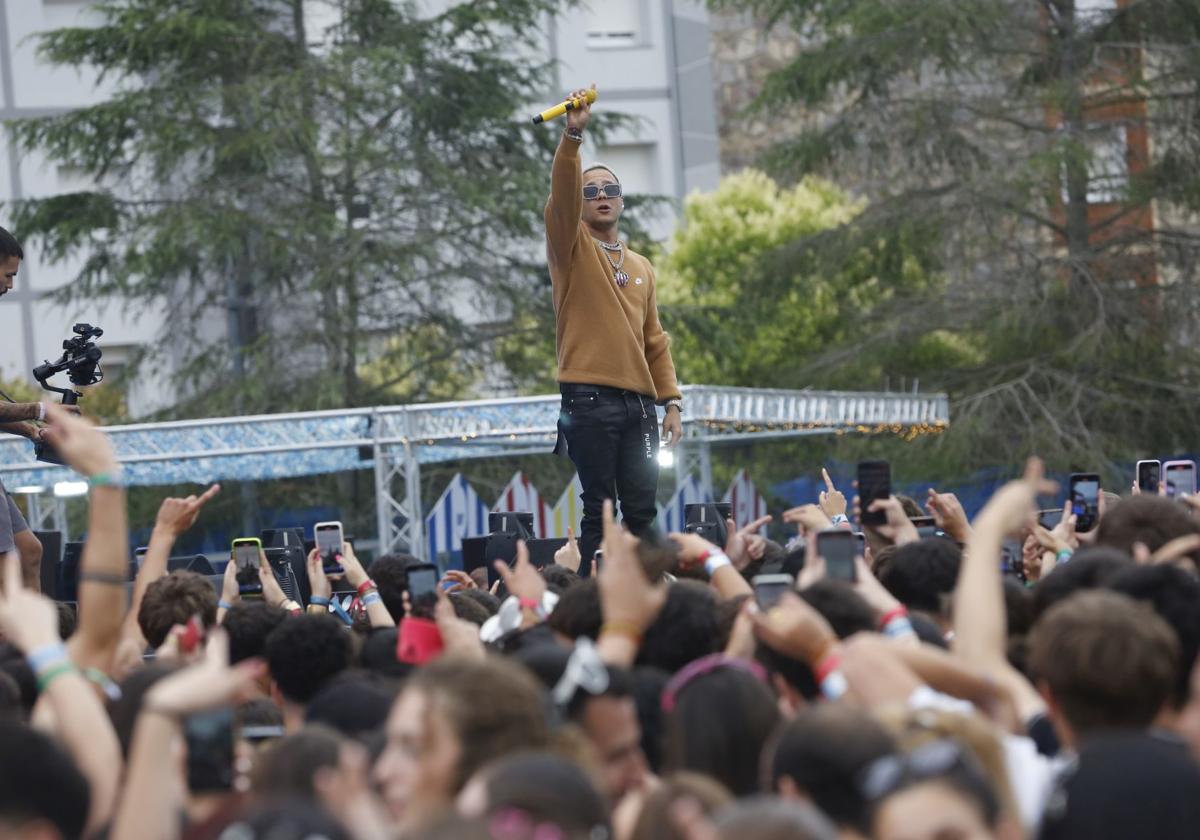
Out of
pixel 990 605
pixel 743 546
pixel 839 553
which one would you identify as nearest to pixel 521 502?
pixel 743 546

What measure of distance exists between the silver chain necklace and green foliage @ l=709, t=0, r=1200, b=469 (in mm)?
15247

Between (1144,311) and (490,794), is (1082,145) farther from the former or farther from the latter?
(490,794)

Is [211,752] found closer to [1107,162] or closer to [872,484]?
[872,484]

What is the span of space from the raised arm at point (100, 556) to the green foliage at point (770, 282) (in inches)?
791

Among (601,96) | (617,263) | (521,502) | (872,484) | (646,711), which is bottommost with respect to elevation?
(521,502)

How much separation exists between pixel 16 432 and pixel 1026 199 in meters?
16.9

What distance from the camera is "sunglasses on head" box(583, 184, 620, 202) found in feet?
26.1

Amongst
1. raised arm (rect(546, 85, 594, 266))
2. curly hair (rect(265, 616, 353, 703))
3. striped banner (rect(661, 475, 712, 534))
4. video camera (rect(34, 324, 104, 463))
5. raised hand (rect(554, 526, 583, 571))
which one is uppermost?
raised arm (rect(546, 85, 594, 266))

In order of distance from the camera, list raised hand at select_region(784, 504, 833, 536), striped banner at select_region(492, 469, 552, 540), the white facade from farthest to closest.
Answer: the white facade < striped banner at select_region(492, 469, 552, 540) < raised hand at select_region(784, 504, 833, 536)

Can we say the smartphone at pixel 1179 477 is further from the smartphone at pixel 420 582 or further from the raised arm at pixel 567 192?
the smartphone at pixel 420 582

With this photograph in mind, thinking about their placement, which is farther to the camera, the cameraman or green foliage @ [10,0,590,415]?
green foliage @ [10,0,590,415]

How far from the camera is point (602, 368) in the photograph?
7.94 metres

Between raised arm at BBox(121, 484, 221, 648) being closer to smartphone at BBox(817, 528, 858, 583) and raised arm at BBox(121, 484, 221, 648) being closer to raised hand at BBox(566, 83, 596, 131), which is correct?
raised hand at BBox(566, 83, 596, 131)

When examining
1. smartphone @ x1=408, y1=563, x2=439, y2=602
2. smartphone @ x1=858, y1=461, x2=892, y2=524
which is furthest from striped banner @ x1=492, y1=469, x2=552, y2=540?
smartphone @ x1=408, y1=563, x2=439, y2=602
